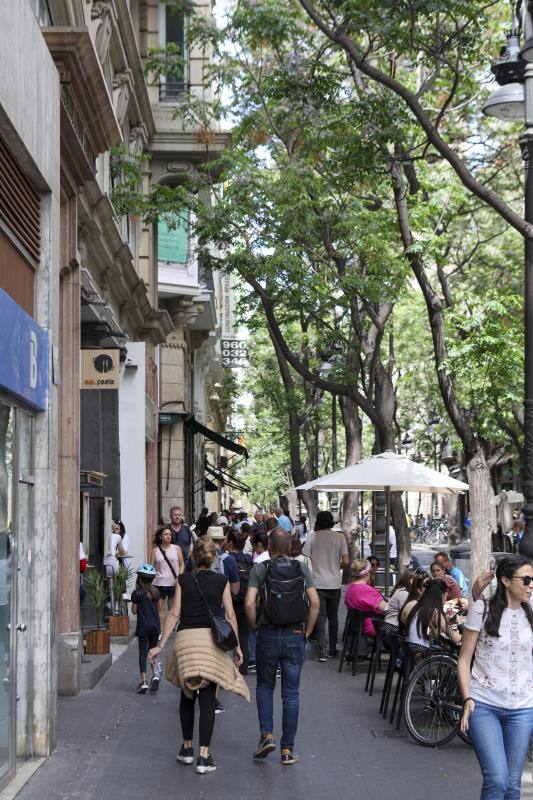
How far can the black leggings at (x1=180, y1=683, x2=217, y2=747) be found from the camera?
8.65 meters

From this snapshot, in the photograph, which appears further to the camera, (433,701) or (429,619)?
(429,619)

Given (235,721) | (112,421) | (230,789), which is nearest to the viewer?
(230,789)

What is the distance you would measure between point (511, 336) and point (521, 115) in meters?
13.3

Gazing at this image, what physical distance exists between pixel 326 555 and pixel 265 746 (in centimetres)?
663

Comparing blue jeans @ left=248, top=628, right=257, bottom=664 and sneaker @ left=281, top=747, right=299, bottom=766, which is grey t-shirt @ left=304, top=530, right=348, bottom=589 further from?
sneaker @ left=281, top=747, right=299, bottom=766

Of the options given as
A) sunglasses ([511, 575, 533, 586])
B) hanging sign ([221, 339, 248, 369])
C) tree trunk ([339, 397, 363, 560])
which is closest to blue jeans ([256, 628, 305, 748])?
sunglasses ([511, 575, 533, 586])

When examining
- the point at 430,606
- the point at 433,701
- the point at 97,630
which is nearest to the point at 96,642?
the point at 97,630

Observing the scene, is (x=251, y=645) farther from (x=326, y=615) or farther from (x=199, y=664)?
(x=199, y=664)

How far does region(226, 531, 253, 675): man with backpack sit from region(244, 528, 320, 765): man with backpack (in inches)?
132

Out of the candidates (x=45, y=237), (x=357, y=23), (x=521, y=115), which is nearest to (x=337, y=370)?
(x=357, y=23)

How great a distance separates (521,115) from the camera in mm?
10914

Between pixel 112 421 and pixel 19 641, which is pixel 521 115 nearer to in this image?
pixel 19 641

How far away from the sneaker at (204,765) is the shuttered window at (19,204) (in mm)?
→ 3892

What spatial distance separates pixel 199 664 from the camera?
340 inches
